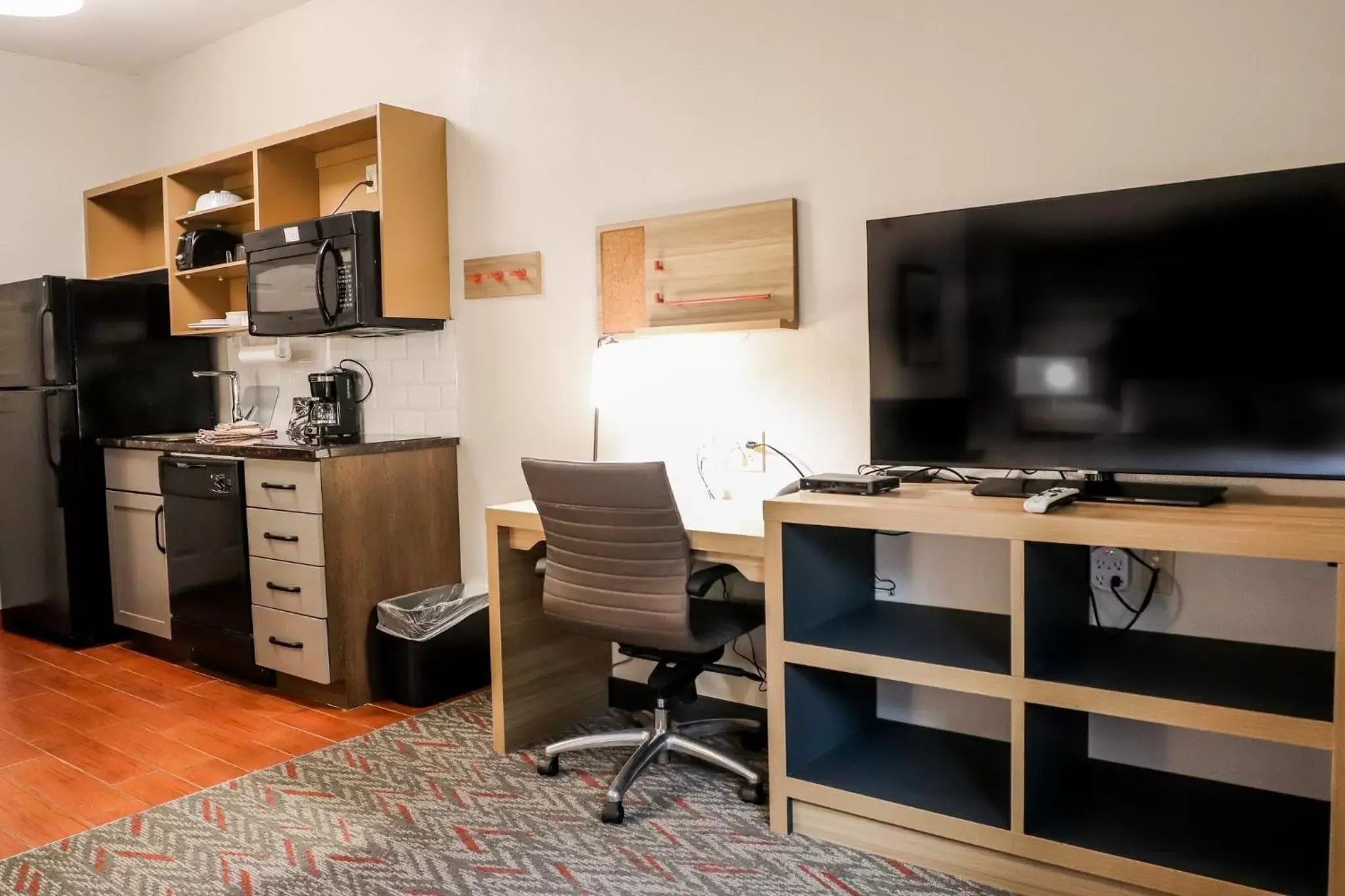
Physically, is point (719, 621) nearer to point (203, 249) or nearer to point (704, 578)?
point (704, 578)

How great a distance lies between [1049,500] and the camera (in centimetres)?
200

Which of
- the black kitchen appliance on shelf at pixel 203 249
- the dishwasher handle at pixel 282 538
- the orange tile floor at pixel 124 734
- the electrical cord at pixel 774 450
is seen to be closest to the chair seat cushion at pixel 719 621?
the electrical cord at pixel 774 450

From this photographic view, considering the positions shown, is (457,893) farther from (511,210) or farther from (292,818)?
(511,210)

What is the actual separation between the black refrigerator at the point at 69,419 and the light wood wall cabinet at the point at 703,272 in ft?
7.95

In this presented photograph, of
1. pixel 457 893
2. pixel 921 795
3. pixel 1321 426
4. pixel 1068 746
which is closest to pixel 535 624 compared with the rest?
pixel 457 893

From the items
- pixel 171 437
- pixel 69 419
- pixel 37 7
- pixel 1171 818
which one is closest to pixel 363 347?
pixel 171 437

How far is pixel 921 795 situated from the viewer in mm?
2236

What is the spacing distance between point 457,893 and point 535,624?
978 mm

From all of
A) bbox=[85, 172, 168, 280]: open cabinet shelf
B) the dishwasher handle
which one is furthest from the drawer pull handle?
bbox=[85, 172, 168, 280]: open cabinet shelf

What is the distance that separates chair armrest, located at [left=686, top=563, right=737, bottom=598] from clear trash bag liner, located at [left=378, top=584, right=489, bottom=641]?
3.50 ft

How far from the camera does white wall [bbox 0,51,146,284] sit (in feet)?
15.5

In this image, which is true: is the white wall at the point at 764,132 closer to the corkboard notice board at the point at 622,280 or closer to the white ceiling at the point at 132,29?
the corkboard notice board at the point at 622,280

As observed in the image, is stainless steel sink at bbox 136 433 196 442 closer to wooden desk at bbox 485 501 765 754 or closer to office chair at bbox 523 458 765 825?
wooden desk at bbox 485 501 765 754

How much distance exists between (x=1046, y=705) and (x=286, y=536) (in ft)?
8.16
